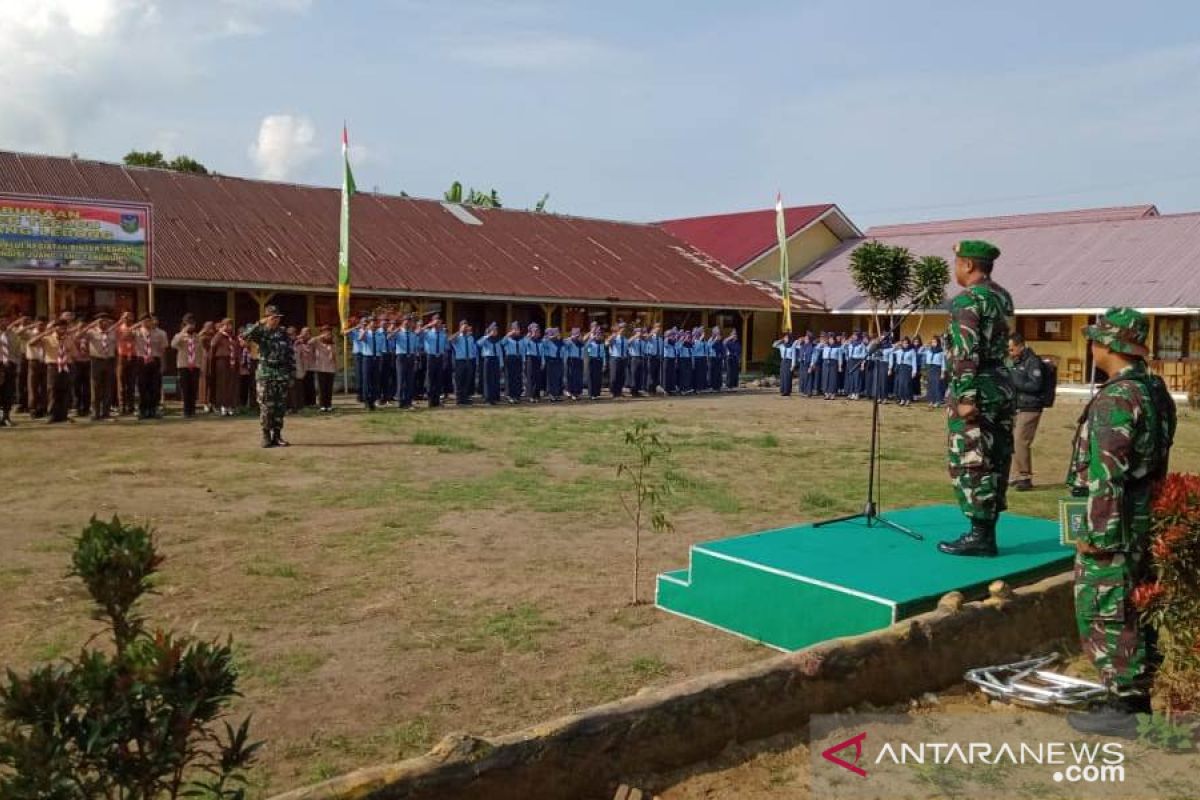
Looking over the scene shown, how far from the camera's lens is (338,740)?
420 cm

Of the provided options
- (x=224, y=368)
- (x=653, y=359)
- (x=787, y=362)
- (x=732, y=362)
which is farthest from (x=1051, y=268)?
(x=224, y=368)

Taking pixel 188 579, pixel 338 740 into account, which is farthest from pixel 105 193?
pixel 338 740

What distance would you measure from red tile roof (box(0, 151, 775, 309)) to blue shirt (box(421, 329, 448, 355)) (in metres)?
3.73

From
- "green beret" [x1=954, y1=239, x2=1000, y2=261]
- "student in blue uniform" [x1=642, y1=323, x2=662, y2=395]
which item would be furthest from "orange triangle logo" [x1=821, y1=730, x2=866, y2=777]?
"student in blue uniform" [x1=642, y1=323, x2=662, y2=395]

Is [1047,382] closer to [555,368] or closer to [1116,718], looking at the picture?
[1116,718]

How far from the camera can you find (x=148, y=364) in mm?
15828

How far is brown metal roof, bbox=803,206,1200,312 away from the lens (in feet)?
90.0

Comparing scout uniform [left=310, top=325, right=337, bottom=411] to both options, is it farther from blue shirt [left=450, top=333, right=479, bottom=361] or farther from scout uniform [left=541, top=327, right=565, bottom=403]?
scout uniform [left=541, top=327, right=565, bottom=403]

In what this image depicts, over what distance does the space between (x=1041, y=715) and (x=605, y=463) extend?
7.93 metres

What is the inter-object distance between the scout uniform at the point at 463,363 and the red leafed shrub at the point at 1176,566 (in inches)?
654

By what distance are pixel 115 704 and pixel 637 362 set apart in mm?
21249

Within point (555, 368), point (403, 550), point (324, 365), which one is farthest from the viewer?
point (555, 368)

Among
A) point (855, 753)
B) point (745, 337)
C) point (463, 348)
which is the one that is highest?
point (745, 337)

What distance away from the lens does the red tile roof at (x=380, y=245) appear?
21.6 m
